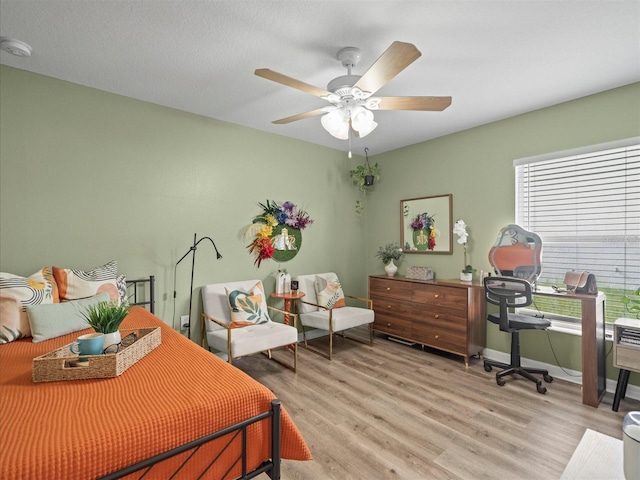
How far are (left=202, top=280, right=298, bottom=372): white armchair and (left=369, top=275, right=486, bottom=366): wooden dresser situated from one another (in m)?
1.40

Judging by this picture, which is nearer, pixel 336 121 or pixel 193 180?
pixel 336 121

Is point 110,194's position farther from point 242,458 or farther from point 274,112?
point 242,458

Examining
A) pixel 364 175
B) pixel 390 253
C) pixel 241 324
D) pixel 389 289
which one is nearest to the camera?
pixel 241 324

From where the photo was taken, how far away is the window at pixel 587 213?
9.00 ft

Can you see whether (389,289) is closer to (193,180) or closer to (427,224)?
(427,224)

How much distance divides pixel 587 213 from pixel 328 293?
2694mm

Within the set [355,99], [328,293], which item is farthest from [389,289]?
[355,99]

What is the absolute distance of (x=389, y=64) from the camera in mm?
1738

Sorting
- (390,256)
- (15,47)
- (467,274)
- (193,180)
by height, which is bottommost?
(467,274)

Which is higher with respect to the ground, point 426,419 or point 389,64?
point 389,64

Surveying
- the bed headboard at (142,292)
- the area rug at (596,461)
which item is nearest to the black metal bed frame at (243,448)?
the area rug at (596,461)

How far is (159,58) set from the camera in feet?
7.63

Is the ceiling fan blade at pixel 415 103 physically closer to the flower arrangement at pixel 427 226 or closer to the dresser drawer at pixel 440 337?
the flower arrangement at pixel 427 226

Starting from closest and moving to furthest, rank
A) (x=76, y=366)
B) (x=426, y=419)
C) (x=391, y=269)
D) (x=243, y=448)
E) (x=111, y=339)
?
(x=243, y=448)
(x=76, y=366)
(x=111, y=339)
(x=426, y=419)
(x=391, y=269)
